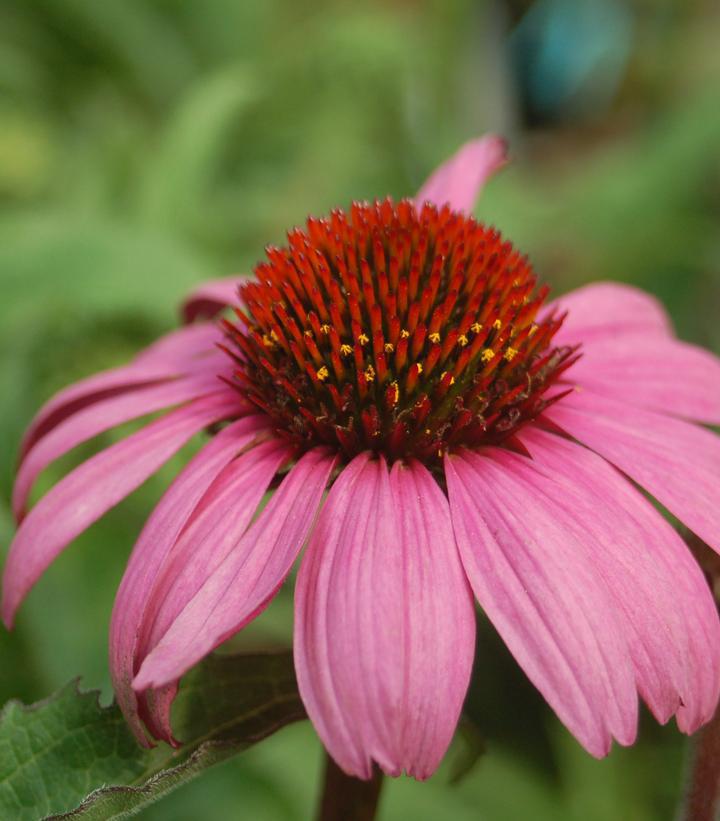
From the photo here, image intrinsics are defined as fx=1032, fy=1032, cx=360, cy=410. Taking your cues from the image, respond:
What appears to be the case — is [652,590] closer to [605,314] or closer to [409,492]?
[409,492]

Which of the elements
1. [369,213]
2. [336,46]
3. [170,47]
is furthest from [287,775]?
[170,47]

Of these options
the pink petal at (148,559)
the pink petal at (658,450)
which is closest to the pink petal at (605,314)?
the pink petal at (658,450)

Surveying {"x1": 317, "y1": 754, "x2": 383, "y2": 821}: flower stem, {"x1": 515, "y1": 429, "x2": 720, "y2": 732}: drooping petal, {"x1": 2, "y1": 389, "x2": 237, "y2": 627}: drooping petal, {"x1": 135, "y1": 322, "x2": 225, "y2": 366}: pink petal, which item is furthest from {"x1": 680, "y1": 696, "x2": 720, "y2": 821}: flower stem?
{"x1": 135, "y1": 322, "x2": 225, "y2": 366}: pink petal

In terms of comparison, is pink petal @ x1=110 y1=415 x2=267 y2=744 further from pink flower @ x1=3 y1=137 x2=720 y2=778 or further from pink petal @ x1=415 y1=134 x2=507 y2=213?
pink petal @ x1=415 y1=134 x2=507 y2=213

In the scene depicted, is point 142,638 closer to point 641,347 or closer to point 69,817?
point 69,817

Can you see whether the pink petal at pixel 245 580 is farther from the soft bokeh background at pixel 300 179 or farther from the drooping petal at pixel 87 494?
the soft bokeh background at pixel 300 179

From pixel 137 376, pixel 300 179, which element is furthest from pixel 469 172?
pixel 300 179

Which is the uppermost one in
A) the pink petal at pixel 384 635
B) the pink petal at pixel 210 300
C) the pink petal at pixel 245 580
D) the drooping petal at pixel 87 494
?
the pink petal at pixel 210 300
